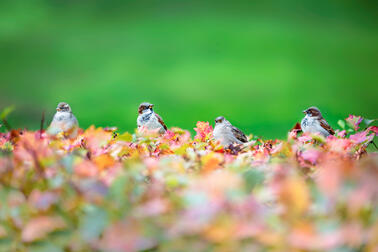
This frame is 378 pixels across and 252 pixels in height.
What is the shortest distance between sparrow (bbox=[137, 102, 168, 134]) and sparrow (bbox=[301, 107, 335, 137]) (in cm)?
94

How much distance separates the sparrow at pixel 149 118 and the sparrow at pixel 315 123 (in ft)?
3.07

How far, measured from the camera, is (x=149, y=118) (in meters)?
2.74

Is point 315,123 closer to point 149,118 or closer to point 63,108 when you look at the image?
point 149,118

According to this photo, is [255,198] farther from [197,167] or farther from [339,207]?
[197,167]

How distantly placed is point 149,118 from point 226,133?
84cm

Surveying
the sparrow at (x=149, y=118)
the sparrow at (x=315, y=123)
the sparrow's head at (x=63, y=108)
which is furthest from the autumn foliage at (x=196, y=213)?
the sparrow at (x=149, y=118)

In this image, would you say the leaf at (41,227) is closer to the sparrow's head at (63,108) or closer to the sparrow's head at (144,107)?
the sparrow's head at (63,108)

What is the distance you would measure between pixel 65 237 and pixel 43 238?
0.15ft

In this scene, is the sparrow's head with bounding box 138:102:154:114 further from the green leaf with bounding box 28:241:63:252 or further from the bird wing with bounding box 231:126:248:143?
the green leaf with bounding box 28:241:63:252

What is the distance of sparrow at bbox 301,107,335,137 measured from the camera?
2.23 m

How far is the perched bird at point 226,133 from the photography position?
2.03m

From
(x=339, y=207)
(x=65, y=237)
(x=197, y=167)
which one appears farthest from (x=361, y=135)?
(x=65, y=237)

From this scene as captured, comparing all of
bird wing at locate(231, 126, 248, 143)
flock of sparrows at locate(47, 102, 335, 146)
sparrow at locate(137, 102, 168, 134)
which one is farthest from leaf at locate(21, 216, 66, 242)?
sparrow at locate(137, 102, 168, 134)

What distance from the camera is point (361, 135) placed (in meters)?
1.36
